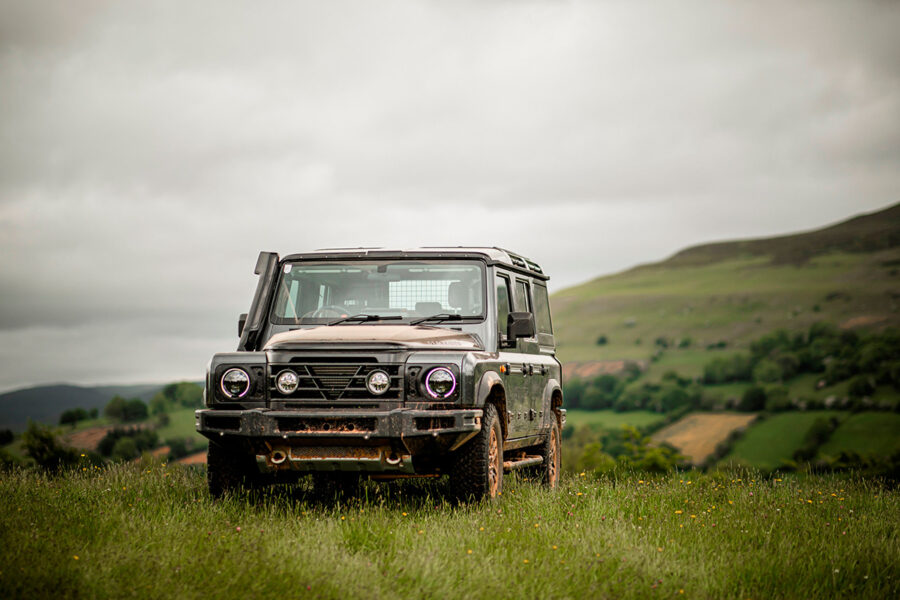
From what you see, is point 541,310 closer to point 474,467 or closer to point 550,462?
point 550,462

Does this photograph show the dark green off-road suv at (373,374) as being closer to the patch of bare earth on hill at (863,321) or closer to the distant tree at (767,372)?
the distant tree at (767,372)

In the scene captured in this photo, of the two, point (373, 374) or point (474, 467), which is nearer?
point (373, 374)

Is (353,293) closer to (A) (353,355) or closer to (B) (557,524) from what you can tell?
(A) (353,355)

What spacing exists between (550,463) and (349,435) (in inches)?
171

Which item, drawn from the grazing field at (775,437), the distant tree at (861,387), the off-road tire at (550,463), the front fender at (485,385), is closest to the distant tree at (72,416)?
the grazing field at (775,437)

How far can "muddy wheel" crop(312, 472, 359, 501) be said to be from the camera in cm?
974

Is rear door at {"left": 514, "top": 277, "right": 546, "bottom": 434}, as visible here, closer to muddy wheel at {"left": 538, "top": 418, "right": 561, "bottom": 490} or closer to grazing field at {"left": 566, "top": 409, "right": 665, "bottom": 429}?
muddy wheel at {"left": 538, "top": 418, "right": 561, "bottom": 490}

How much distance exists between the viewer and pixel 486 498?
28.5 ft

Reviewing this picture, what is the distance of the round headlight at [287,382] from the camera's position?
27.8ft

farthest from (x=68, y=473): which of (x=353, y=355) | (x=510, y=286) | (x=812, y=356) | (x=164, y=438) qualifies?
(x=812, y=356)

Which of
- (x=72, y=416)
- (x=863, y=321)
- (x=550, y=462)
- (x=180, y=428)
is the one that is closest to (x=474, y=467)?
(x=550, y=462)

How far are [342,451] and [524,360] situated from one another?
9.46 feet

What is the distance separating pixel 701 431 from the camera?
5536 inches

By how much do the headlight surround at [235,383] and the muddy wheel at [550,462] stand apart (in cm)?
438
